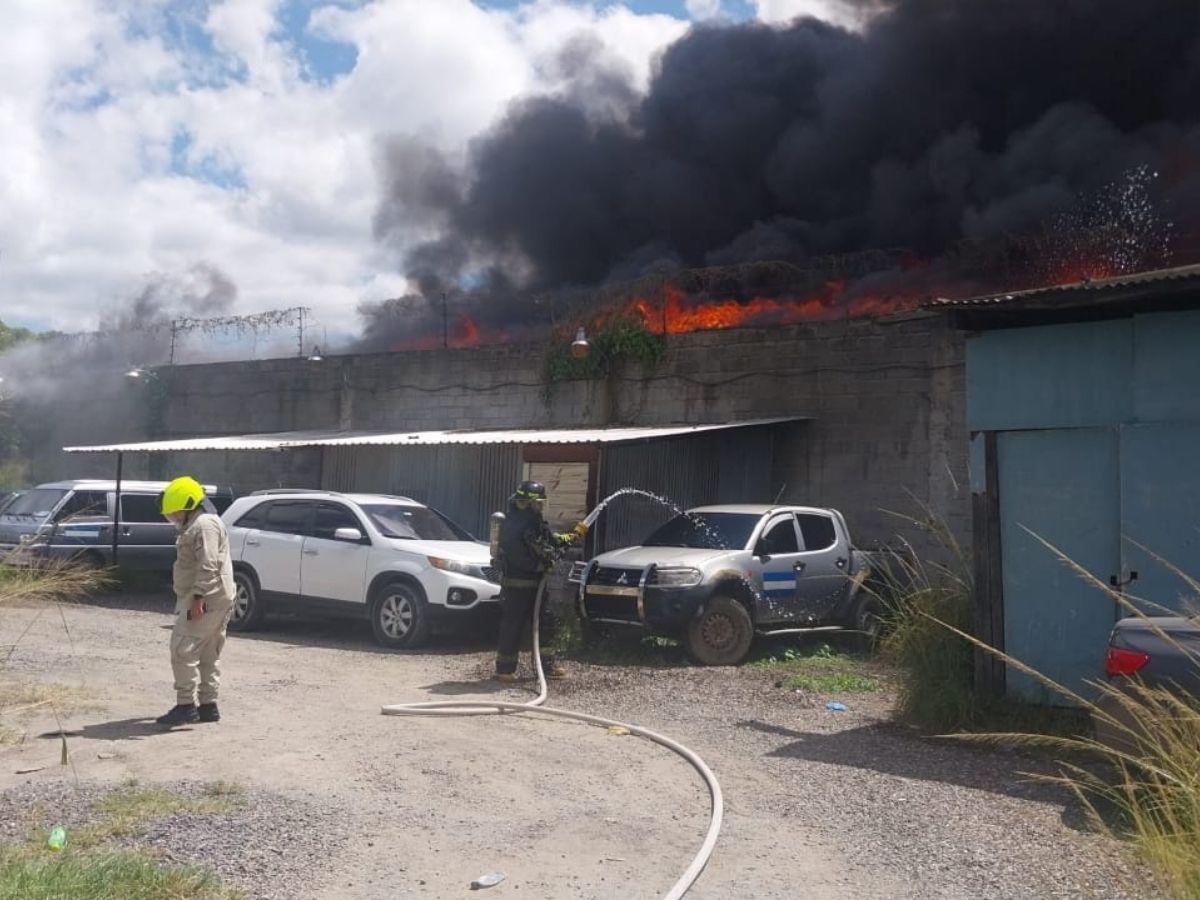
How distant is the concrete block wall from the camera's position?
14102 mm

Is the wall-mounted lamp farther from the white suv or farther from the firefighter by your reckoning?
the firefighter

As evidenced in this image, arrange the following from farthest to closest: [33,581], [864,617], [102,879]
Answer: [864,617], [33,581], [102,879]

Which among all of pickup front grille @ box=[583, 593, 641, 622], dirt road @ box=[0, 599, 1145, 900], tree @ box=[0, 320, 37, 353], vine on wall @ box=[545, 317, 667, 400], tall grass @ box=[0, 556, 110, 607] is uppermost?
tree @ box=[0, 320, 37, 353]

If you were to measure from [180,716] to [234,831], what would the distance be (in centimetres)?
259

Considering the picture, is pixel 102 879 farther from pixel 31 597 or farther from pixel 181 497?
pixel 181 497

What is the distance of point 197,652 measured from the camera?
7.73 metres

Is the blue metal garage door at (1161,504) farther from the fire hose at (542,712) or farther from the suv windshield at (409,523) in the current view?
the suv windshield at (409,523)

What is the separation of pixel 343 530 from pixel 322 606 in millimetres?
922

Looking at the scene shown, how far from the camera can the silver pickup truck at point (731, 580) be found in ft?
36.1

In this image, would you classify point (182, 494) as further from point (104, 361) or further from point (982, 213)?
point (104, 361)

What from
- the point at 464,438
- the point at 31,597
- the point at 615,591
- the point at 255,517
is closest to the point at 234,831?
the point at 31,597

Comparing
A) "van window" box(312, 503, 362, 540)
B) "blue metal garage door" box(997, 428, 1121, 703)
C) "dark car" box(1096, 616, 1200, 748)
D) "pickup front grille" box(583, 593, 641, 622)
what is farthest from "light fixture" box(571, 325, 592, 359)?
"dark car" box(1096, 616, 1200, 748)

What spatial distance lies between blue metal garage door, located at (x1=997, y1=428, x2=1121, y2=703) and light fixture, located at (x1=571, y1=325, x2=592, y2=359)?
9042mm

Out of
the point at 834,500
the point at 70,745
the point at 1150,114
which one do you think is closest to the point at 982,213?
the point at 1150,114
